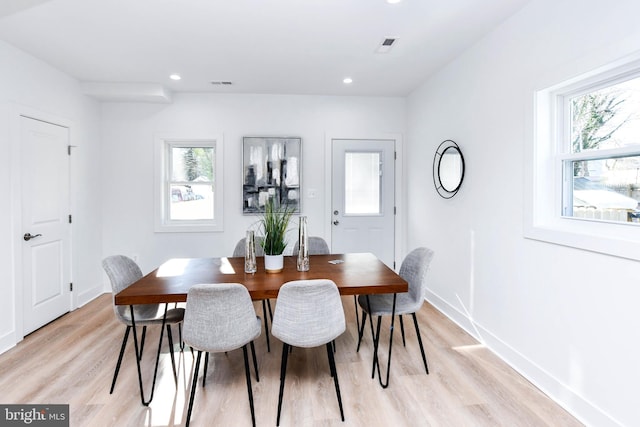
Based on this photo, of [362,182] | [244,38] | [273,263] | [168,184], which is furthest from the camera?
Answer: [362,182]

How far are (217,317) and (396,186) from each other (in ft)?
11.1

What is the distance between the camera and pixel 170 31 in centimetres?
267

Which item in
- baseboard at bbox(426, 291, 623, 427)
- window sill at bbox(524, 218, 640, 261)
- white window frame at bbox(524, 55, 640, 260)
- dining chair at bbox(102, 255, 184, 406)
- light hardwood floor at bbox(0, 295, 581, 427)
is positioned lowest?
light hardwood floor at bbox(0, 295, 581, 427)

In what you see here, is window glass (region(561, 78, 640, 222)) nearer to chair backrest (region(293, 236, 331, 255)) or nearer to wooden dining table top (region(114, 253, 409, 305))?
wooden dining table top (region(114, 253, 409, 305))

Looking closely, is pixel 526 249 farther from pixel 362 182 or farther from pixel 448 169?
pixel 362 182

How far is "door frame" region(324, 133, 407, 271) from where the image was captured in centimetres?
448

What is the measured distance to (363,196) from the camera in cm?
458

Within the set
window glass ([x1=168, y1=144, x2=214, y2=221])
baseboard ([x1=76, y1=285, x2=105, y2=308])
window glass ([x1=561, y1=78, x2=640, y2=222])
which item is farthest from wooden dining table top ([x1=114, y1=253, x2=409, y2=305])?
baseboard ([x1=76, y1=285, x2=105, y2=308])

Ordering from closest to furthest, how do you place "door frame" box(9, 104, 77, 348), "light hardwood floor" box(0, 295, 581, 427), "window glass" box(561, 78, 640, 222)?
"window glass" box(561, 78, 640, 222)
"light hardwood floor" box(0, 295, 581, 427)
"door frame" box(9, 104, 77, 348)

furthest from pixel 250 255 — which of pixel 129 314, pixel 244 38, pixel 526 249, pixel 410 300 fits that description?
pixel 526 249

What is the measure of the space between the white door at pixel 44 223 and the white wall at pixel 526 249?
4.04 meters

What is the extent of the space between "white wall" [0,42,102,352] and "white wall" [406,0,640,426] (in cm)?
401

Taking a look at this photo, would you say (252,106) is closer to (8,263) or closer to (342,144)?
(342,144)

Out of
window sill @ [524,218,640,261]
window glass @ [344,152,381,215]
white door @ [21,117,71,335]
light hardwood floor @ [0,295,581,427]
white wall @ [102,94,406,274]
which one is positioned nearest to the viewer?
window sill @ [524,218,640,261]
